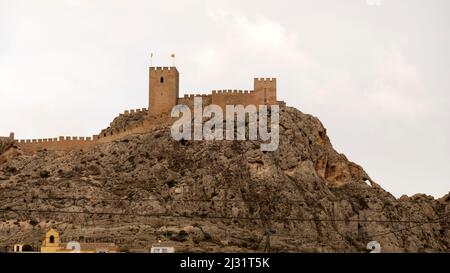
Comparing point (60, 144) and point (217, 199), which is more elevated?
point (60, 144)

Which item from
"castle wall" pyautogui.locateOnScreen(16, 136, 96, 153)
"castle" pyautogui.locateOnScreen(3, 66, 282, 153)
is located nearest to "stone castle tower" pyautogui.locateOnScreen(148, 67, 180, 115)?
"castle" pyautogui.locateOnScreen(3, 66, 282, 153)

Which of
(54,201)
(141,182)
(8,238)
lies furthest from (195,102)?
(8,238)

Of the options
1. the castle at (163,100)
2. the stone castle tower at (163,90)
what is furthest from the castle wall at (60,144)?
the stone castle tower at (163,90)

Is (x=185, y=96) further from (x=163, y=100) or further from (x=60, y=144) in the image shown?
(x=60, y=144)

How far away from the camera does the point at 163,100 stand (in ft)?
244

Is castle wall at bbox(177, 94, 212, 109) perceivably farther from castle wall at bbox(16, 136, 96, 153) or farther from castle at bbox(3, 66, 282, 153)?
castle wall at bbox(16, 136, 96, 153)

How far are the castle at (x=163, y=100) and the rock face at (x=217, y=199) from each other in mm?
1166

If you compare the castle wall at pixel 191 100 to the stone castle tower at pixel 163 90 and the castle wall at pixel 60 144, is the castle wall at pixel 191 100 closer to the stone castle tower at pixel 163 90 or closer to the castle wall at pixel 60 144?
the stone castle tower at pixel 163 90

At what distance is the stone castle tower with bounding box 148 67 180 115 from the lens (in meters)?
74.3

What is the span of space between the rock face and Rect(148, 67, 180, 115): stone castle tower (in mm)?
2083

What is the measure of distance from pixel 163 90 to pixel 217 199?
482 inches

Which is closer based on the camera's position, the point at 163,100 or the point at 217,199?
the point at 217,199

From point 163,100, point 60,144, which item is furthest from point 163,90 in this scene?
point 60,144

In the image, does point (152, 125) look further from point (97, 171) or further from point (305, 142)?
point (305, 142)
